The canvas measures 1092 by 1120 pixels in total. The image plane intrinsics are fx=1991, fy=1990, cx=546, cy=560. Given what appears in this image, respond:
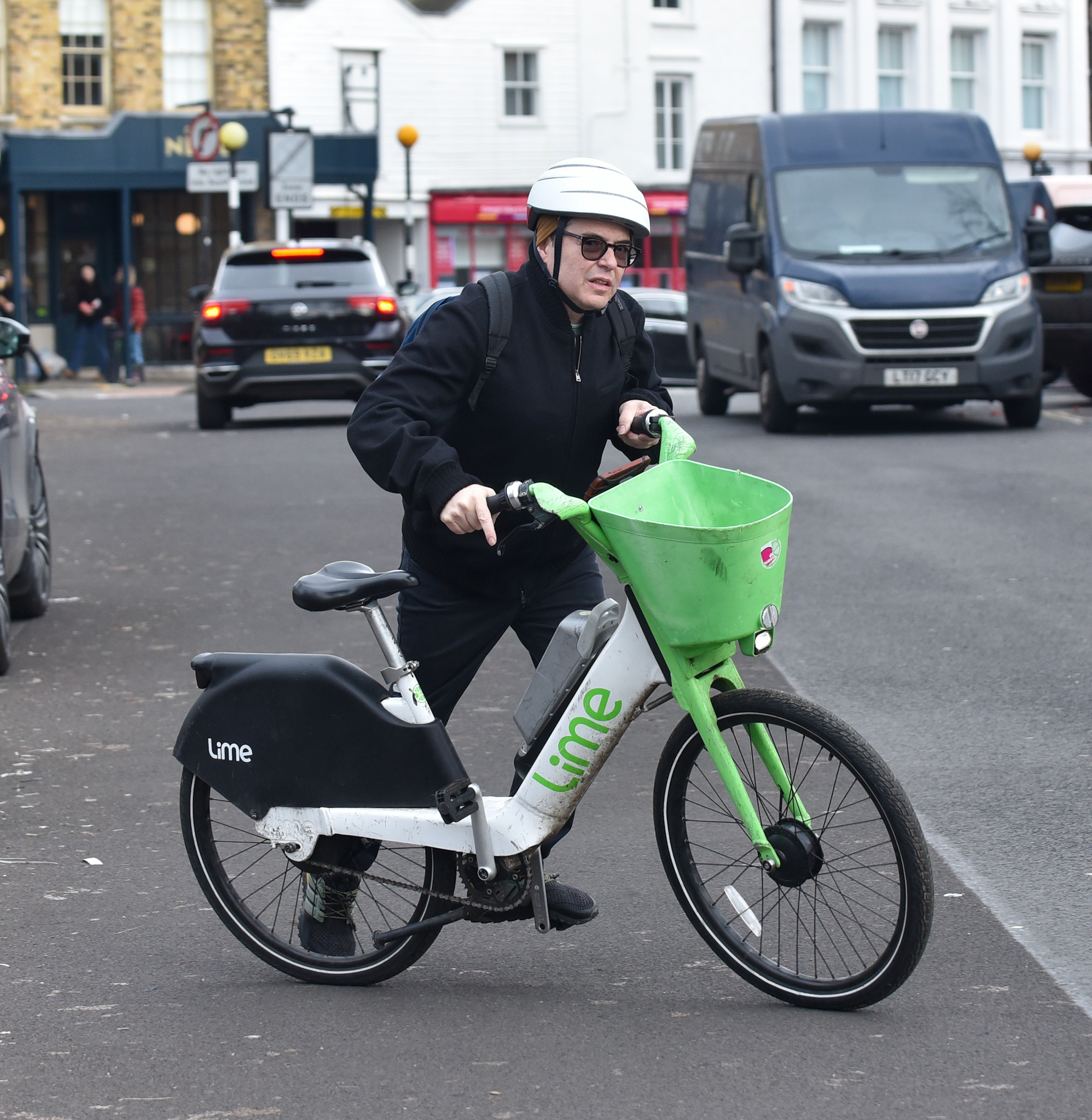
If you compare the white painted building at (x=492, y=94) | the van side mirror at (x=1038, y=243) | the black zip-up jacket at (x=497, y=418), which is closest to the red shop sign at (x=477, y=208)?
the white painted building at (x=492, y=94)

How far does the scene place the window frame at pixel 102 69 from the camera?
36.4 meters

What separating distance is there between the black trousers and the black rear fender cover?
→ 7.7 inches

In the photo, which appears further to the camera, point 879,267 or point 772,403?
point 772,403

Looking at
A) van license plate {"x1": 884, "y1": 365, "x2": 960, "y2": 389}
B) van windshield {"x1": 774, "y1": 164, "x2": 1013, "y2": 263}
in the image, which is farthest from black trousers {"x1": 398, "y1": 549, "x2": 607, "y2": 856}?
van windshield {"x1": 774, "y1": 164, "x2": 1013, "y2": 263}

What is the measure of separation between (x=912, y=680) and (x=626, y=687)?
3.62m

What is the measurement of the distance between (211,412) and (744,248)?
235 inches

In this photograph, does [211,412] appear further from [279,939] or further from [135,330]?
[279,939]

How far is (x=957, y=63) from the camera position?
1849 inches

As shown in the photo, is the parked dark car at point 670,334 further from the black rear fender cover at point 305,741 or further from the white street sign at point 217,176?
the black rear fender cover at point 305,741

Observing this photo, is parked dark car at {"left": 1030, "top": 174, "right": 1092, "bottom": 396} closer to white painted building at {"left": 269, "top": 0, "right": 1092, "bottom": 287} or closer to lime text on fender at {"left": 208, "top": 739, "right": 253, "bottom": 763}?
lime text on fender at {"left": 208, "top": 739, "right": 253, "bottom": 763}

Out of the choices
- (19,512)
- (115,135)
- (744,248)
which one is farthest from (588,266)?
(115,135)

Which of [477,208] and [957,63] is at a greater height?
[957,63]

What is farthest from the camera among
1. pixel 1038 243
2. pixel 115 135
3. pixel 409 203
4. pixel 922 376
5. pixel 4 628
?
pixel 115 135

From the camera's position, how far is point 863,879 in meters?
3.95
